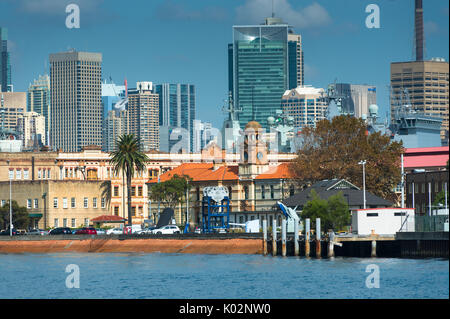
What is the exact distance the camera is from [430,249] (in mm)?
91188

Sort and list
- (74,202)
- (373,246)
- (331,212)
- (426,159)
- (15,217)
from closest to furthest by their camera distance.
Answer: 1. (373,246)
2. (331,212)
3. (15,217)
4. (74,202)
5. (426,159)

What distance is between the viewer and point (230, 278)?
83.2 metres

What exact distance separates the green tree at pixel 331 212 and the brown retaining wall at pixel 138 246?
22.3ft

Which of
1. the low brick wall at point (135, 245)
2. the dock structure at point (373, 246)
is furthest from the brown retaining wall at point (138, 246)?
the dock structure at point (373, 246)

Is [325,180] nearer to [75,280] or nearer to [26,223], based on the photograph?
[26,223]

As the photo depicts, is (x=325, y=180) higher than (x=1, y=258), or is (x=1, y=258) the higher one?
(x=325, y=180)

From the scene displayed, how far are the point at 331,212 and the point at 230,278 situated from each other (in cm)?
3541

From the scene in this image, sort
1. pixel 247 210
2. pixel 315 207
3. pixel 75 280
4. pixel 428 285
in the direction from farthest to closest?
pixel 247 210 → pixel 315 207 → pixel 75 280 → pixel 428 285

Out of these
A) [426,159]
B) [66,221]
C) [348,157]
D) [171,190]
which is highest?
[426,159]

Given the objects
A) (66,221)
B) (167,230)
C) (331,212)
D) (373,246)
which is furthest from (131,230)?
(373,246)

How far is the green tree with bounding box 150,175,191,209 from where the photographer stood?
16588 centimetres

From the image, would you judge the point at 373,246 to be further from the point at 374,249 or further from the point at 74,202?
the point at 74,202
